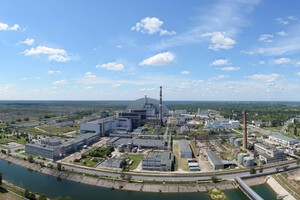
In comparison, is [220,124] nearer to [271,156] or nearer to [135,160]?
[271,156]

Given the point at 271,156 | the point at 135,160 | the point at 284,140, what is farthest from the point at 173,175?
the point at 284,140

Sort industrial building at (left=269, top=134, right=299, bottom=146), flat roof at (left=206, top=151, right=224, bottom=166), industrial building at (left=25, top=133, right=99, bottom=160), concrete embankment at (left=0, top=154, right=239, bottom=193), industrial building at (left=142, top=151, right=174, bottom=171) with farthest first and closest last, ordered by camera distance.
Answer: industrial building at (left=269, top=134, right=299, bottom=146), industrial building at (left=25, top=133, right=99, bottom=160), flat roof at (left=206, top=151, right=224, bottom=166), industrial building at (left=142, top=151, right=174, bottom=171), concrete embankment at (left=0, top=154, right=239, bottom=193)

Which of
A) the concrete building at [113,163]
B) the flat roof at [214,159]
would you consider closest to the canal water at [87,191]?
the concrete building at [113,163]

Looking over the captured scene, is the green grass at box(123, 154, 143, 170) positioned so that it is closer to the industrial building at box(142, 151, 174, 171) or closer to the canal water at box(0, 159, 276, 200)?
the industrial building at box(142, 151, 174, 171)

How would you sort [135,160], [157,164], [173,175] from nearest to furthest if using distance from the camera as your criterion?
[173,175], [157,164], [135,160]

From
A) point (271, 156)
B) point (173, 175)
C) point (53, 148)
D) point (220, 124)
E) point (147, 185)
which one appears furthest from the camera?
point (220, 124)

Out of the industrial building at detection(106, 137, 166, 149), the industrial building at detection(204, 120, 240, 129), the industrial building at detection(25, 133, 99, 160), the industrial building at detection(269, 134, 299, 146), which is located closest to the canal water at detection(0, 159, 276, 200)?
the industrial building at detection(25, 133, 99, 160)

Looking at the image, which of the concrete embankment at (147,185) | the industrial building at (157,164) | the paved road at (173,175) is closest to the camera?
the concrete embankment at (147,185)

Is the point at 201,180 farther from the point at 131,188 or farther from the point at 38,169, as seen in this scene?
the point at 38,169

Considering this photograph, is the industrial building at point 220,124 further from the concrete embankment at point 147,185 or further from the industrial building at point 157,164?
the concrete embankment at point 147,185

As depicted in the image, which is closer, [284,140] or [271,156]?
[271,156]
